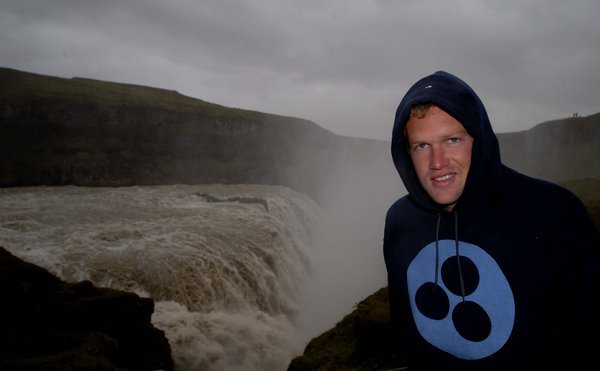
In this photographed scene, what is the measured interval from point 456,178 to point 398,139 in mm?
360

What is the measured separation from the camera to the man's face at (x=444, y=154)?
1585 millimetres

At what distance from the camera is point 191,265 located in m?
14.7

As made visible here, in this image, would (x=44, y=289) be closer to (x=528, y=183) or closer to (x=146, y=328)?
(x=146, y=328)

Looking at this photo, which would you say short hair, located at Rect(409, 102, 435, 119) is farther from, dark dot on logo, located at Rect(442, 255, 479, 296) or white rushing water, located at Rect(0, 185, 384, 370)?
white rushing water, located at Rect(0, 185, 384, 370)

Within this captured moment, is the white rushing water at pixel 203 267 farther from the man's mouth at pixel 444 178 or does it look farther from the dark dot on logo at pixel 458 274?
the man's mouth at pixel 444 178

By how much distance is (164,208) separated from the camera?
84.4ft

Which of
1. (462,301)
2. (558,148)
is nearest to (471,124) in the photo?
(462,301)

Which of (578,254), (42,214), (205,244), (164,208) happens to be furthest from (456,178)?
(164,208)

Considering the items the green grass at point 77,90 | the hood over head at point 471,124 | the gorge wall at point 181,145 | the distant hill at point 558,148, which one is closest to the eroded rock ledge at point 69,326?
the hood over head at point 471,124

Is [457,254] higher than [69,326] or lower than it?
higher

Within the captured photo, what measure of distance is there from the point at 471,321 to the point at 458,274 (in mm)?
194

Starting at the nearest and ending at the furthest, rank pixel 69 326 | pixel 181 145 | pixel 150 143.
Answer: pixel 69 326
pixel 150 143
pixel 181 145

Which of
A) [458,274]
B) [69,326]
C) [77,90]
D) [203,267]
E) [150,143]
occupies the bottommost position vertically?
[203,267]

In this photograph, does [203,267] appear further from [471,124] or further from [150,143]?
[150,143]
